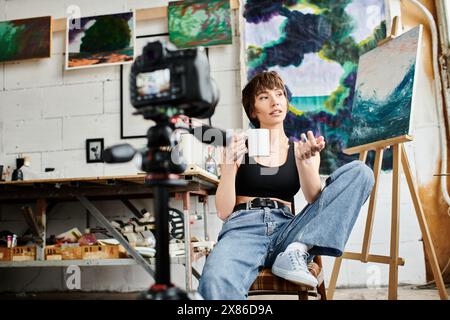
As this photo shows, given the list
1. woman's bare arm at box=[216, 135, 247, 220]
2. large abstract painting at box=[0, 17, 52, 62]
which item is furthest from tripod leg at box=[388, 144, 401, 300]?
large abstract painting at box=[0, 17, 52, 62]

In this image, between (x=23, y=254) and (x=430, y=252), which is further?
(x=23, y=254)

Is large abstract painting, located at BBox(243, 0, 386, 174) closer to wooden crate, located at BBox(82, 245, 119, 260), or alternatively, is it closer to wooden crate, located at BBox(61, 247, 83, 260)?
wooden crate, located at BBox(82, 245, 119, 260)

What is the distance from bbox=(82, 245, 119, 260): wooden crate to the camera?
1.94 meters

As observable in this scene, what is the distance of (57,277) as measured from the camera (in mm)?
2637

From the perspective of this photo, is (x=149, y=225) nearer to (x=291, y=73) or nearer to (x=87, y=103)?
(x=87, y=103)

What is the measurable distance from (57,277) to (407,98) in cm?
236

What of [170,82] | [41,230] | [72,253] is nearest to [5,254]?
[41,230]

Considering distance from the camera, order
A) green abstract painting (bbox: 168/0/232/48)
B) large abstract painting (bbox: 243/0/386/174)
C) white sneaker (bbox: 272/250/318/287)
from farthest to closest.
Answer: green abstract painting (bbox: 168/0/232/48)
large abstract painting (bbox: 243/0/386/174)
white sneaker (bbox: 272/250/318/287)

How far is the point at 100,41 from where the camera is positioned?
275cm

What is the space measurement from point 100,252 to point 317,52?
5.84 ft

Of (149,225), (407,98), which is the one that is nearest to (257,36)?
(407,98)

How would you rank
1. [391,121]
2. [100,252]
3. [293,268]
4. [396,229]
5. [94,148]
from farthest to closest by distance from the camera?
[94,148], [100,252], [391,121], [396,229], [293,268]

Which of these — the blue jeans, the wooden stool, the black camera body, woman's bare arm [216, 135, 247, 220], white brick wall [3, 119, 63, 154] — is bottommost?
the wooden stool

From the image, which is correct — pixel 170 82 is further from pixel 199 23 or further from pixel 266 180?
pixel 199 23
